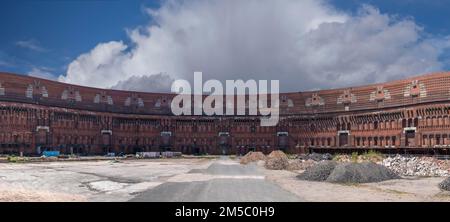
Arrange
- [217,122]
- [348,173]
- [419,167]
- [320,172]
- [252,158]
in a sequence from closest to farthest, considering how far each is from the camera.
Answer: [348,173] → [320,172] → [419,167] → [252,158] → [217,122]

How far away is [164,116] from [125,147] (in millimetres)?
12648

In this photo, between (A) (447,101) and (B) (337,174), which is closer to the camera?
(B) (337,174)

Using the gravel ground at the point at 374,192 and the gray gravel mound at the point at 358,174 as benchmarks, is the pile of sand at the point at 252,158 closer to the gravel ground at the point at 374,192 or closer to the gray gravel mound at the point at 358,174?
the gray gravel mound at the point at 358,174

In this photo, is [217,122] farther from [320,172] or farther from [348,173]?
[348,173]

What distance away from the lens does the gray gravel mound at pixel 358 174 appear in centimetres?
3222

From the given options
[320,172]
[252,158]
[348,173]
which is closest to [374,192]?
[348,173]

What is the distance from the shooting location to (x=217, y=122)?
4439 inches

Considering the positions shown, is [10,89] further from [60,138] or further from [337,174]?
[337,174]

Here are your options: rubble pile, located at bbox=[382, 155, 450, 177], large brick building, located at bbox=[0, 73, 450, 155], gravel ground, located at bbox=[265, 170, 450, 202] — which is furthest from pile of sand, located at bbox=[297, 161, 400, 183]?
large brick building, located at bbox=[0, 73, 450, 155]

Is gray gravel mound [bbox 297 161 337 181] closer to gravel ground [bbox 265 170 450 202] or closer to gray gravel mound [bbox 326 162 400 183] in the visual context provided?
gray gravel mound [bbox 326 162 400 183]

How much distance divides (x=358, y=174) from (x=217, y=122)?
80975 millimetres

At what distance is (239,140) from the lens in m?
112
